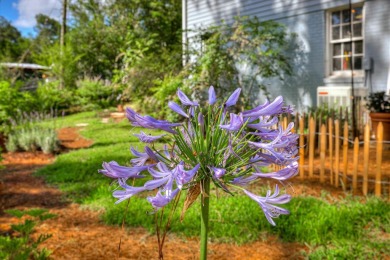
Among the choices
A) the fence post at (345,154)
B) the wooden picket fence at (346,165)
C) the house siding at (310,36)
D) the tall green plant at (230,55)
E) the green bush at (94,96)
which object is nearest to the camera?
the wooden picket fence at (346,165)

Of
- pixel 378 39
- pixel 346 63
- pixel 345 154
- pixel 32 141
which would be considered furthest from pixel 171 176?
pixel 346 63

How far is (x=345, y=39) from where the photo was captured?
11.4 metres

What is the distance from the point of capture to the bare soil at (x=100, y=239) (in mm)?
3914

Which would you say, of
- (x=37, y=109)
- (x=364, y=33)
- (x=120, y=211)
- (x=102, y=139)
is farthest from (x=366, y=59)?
(x=37, y=109)

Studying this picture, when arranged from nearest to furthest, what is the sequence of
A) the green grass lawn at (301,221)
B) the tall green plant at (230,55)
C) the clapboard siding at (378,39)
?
the green grass lawn at (301,221) → the clapboard siding at (378,39) → the tall green plant at (230,55)

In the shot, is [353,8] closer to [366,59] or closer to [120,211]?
[366,59]

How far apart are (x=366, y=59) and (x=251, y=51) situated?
3.08 metres

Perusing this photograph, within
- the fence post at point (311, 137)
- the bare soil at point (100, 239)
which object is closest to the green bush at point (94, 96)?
the bare soil at point (100, 239)

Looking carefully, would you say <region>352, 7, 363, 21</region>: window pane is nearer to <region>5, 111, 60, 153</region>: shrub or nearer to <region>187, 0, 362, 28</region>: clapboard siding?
<region>187, 0, 362, 28</region>: clapboard siding

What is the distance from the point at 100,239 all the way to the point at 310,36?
9.90 meters

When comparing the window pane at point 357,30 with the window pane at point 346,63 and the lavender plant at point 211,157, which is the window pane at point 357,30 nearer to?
the window pane at point 346,63

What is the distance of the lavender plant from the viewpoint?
1.13 m

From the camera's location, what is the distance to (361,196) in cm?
548

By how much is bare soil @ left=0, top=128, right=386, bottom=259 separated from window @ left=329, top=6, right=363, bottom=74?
20.4 feet
